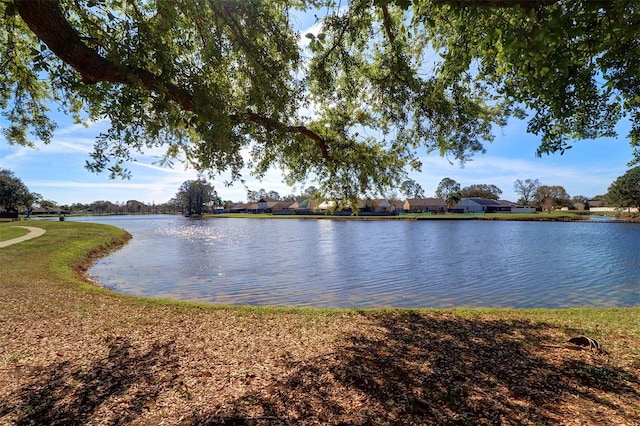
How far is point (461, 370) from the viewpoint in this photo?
4.86m

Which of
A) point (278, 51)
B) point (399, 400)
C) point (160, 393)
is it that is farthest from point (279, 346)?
point (278, 51)

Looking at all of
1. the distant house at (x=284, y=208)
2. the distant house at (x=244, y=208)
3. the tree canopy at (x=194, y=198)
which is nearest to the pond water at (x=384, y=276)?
the distant house at (x=284, y=208)

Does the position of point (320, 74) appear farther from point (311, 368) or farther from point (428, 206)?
point (428, 206)

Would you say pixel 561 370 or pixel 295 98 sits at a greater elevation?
pixel 295 98

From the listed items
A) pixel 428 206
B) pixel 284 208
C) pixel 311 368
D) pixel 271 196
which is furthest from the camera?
pixel 271 196

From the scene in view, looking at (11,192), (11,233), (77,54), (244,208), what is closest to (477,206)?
(244,208)

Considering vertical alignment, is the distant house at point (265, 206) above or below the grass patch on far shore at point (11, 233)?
above

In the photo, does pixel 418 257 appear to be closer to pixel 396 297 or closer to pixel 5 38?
pixel 396 297

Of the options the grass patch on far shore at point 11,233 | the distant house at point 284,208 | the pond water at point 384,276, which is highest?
the distant house at point 284,208

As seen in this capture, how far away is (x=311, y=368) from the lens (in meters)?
4.98

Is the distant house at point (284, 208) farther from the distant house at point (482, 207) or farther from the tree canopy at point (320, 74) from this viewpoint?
the tree canopy at point (320, 74)

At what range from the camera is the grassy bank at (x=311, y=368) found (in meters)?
3.81

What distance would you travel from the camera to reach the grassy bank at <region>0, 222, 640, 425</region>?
381cm

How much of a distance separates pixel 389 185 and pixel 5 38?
11.1 metres
